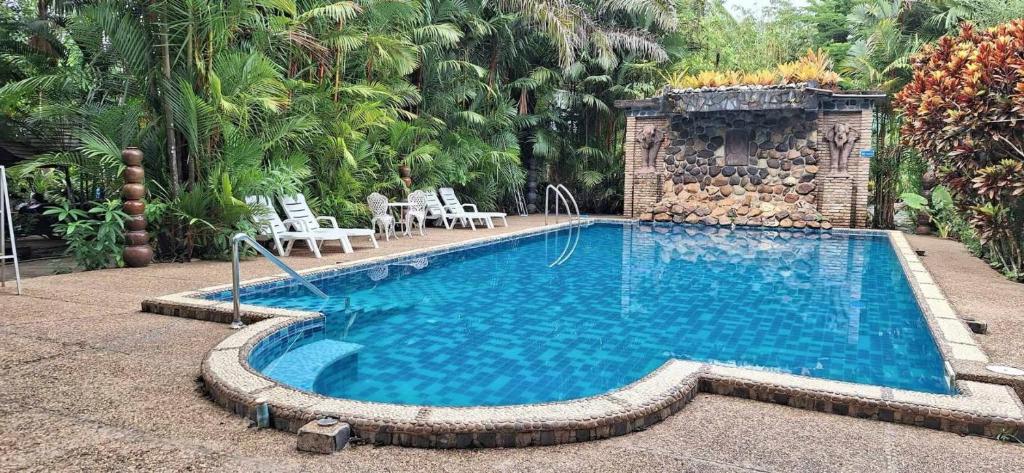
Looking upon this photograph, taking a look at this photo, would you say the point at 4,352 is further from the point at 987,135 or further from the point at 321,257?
the point at 987,135

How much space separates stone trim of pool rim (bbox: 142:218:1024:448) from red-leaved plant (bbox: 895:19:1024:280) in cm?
396

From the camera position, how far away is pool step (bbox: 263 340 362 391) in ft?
12.8

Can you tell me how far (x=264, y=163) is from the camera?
29.9 feet

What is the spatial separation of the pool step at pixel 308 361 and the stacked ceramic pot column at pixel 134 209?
12.1ft

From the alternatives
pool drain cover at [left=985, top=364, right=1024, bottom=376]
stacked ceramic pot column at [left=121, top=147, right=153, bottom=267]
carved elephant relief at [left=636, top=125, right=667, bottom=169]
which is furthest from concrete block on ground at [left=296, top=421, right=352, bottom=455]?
carved elephant relief at [left=636, top=125, right=667, bottom=169]

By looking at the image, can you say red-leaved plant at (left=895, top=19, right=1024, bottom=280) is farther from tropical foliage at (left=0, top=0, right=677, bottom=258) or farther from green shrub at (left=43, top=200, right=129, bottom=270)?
green shrub at (left=43, top=200, right=129, bottom=270)

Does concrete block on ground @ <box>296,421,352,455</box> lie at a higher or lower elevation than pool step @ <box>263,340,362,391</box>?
higher

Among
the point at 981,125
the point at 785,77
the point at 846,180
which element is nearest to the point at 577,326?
the point at 981,125

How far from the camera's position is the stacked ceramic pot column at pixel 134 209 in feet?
23.2

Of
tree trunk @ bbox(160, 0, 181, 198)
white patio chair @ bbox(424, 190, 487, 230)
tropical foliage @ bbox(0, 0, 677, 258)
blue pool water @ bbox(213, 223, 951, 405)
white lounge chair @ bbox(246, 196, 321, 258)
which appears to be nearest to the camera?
blue pool water @ bbox(213, 223, 951, 405)

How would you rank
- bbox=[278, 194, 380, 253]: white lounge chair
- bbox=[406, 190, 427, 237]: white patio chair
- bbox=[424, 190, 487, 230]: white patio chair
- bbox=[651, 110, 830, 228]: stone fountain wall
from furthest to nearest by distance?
1. bbox=[651, 110, 830, 228]: stone fountain wall
2. bbox=[424, 190, 487, 230]: white patio chair
3. bbox=[406, 190, 427, 237]: white patio chair
4. bbox=[278, 194, 380, 253]: white lounge chair

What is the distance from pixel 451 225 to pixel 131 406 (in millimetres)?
10362

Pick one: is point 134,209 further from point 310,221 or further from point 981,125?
point 981,125

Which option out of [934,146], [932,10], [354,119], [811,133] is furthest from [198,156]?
[932,10]
